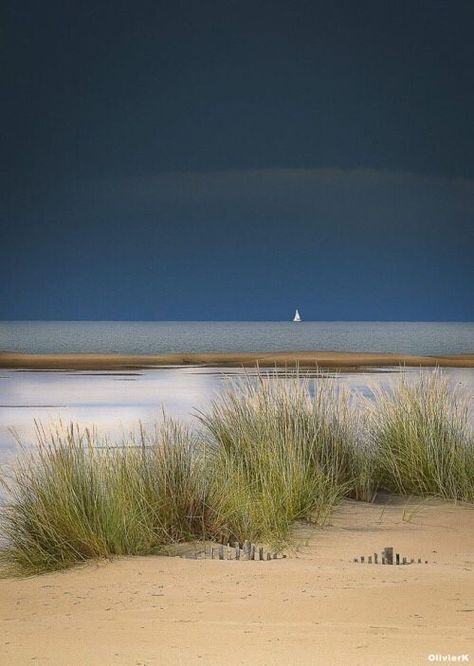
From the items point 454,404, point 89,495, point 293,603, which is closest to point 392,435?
point 454,404

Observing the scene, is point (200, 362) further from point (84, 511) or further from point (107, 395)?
point (84, 511)

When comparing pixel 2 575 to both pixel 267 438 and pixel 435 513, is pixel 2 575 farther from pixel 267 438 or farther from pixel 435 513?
pixel 435 513

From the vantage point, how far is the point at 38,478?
6.33 meters

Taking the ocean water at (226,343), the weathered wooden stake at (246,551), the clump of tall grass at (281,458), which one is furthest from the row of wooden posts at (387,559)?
the ocean water at (226,343)

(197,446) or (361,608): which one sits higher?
(197,446)

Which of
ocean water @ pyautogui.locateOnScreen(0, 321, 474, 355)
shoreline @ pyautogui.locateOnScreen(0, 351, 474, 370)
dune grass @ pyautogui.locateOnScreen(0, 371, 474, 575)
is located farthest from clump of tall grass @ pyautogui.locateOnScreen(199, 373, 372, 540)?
ocean water @ pyautogui.locateOnScreen(0, 321, 474, 355)

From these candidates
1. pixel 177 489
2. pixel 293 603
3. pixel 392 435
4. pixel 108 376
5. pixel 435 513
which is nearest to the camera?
pixel 293 603

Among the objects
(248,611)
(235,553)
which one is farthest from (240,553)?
(248,611)

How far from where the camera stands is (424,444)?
8.81 m

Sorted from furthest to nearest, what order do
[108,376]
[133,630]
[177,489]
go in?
[108,376] → [177,489] → [133,630]

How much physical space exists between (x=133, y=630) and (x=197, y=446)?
11.1 ft

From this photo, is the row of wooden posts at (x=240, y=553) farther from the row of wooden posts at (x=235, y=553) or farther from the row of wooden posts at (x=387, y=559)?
the row of wooden posts at (x=387, y=559)

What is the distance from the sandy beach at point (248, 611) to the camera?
14.2 ft

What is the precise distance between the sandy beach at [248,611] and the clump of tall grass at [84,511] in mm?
207
